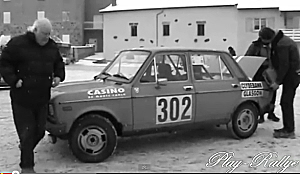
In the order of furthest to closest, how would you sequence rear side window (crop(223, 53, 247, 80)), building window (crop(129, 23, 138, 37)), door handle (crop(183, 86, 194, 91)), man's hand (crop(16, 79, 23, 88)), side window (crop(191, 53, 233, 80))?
building window (crop(129, 23, 138, 37)) < rear side window (crop(223, 53, 247, 80)) < side window (crop(191, 53, 233, 80)) < door handle (crop(183, 86, 194, 91)) < man's hand (crop(16, 79, 23, 88))

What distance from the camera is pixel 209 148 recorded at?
717cm

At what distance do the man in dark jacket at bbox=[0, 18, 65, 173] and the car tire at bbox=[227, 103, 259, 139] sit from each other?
A: 3.49m

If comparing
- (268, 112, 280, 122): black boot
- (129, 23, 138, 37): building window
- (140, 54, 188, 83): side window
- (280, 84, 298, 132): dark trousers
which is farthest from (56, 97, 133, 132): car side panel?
(129, 23, 138, 37): building window

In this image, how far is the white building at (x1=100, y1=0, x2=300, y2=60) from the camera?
122ft

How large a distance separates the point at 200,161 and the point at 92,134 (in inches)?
63.9

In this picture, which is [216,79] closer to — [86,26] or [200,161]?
[200,161]

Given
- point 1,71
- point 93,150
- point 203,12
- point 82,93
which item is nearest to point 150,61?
point 82,93

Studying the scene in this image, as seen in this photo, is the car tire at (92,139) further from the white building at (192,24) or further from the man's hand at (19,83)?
the white building at (192,24)

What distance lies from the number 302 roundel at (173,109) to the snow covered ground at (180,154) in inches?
20.7

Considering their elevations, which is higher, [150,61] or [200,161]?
[150,61]

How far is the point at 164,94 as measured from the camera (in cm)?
684

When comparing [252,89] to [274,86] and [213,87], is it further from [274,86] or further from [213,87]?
[213,87]

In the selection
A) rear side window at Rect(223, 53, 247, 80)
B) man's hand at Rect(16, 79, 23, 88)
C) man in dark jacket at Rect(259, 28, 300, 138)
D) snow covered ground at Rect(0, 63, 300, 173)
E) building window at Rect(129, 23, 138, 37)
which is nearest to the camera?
man's hand at Rect(16, 79, 23, 88)

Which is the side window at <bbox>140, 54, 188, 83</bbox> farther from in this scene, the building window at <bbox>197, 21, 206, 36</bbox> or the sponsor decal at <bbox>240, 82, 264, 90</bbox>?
the building window at <bbox>197, 21, 206, 36</bbox>
